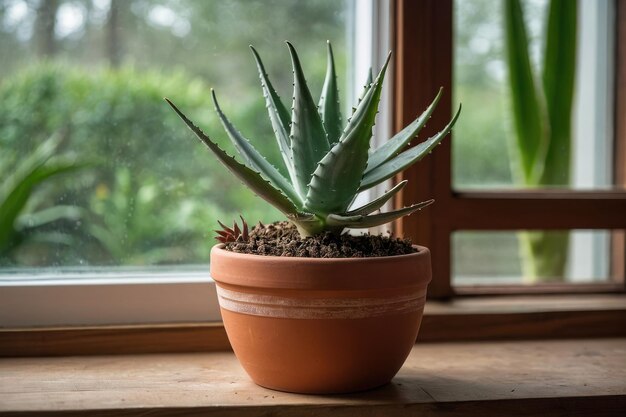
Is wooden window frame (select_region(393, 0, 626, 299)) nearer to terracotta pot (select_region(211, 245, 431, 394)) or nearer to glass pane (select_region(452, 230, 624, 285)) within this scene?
glass pane (select_region(452, 230, 624, 285))

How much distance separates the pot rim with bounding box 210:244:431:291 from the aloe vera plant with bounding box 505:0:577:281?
61 centimetres

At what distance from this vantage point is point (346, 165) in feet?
2.89

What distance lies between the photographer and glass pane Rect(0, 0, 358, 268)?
4.12 ft

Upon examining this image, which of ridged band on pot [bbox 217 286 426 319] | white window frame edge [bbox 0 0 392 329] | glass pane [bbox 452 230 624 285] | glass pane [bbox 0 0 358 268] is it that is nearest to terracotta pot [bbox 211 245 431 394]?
ridged band on pot [bbox 217 286 426 319]

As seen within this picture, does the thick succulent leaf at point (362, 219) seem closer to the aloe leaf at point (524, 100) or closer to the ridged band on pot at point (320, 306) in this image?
the ridged band on pot at point (320, 306)

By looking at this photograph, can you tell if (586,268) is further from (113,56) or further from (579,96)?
(113,56)

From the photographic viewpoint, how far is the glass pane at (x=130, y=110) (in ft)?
4.12

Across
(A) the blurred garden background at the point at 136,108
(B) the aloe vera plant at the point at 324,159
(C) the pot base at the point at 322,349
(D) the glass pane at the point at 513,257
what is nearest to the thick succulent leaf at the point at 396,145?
(B) the aloe vera plant at the point at 324,159

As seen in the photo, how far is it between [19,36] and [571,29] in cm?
103

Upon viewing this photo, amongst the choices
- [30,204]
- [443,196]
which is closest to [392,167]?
[443,196]

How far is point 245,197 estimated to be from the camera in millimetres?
1379

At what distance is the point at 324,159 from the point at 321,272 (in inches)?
5.4

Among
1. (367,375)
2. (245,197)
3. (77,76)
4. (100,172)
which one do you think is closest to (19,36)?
(77,76)

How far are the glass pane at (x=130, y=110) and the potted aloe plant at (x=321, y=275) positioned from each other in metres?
0.37
